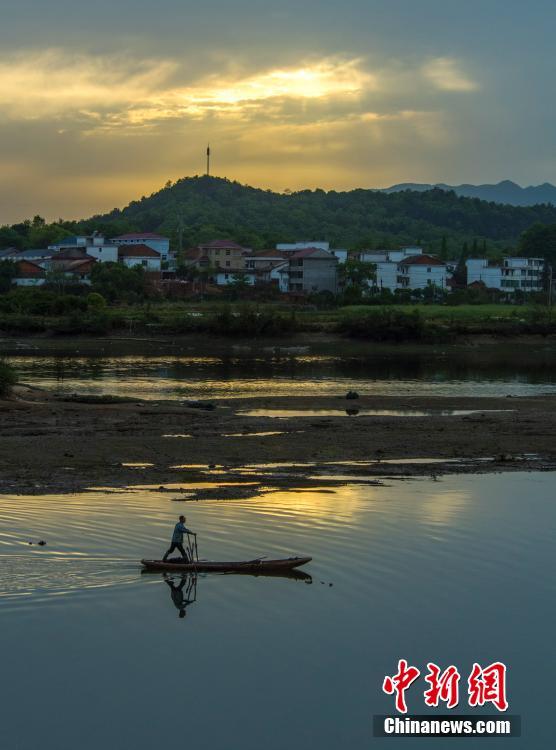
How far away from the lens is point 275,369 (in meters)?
78.1

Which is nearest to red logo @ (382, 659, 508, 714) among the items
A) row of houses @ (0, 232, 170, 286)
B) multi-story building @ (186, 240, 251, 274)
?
row of houses @ (0, 232, 170, 286)

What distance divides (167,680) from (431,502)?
14.3 m

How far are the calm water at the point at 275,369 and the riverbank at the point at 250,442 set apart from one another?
25.8 ft

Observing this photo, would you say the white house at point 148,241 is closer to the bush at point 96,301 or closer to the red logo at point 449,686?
the bush at point 96,301

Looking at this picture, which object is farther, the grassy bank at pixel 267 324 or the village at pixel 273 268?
the village at pixel 273 268

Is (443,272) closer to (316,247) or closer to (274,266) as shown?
(316,247)

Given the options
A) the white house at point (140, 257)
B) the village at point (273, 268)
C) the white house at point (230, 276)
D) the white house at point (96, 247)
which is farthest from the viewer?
the white house at point (96, 247)

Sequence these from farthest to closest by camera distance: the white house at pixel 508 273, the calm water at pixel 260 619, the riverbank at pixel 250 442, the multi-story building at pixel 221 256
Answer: the multi-story building at pixel 221 256
the white house at pixel 508 273
the riverbank at pixel 250 442
the calm water at pixel 260 619

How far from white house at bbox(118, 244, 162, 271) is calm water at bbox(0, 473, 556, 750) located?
4944 inches

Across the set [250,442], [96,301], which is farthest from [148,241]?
[250,442]

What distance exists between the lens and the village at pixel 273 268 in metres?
144

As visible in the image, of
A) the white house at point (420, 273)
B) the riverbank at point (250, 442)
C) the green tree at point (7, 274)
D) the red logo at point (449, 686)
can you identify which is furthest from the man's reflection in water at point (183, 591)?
the white house at point (420, 273)

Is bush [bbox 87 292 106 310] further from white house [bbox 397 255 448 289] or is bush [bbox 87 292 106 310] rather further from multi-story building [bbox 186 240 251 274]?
white house [bbox 397 255 448 289]

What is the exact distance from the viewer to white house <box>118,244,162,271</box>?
15450 cm
